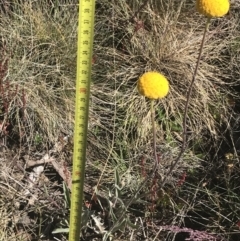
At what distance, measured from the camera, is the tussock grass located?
234 cm

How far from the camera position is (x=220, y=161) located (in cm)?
249

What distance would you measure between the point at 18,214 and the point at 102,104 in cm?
73

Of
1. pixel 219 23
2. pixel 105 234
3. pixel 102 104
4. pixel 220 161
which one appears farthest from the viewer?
pixel 219 23

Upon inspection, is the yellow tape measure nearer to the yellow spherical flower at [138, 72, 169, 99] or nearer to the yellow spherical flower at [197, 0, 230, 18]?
the yellow spherical flower at [138, 72, 169, 99]

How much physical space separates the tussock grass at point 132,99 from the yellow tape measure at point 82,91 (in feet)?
1.47

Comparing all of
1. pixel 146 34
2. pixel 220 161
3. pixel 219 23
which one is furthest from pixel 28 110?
pixel 219 23

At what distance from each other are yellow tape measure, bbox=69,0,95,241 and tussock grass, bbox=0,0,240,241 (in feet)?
1.47

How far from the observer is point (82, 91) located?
1.64 meters

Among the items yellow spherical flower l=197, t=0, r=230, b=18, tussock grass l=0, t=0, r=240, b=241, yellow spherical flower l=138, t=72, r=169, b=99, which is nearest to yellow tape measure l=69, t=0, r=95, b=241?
yellow spherical flower l=138, t=72, r=169, b=99

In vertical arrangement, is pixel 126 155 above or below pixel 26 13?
below

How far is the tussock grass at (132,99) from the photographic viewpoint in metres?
2.34

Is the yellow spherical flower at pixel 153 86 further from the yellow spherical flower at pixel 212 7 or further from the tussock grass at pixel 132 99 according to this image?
the tussock grass at pixel 132 99

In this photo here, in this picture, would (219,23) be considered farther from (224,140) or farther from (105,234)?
(105,234)

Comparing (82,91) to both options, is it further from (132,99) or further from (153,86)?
(132,99)
